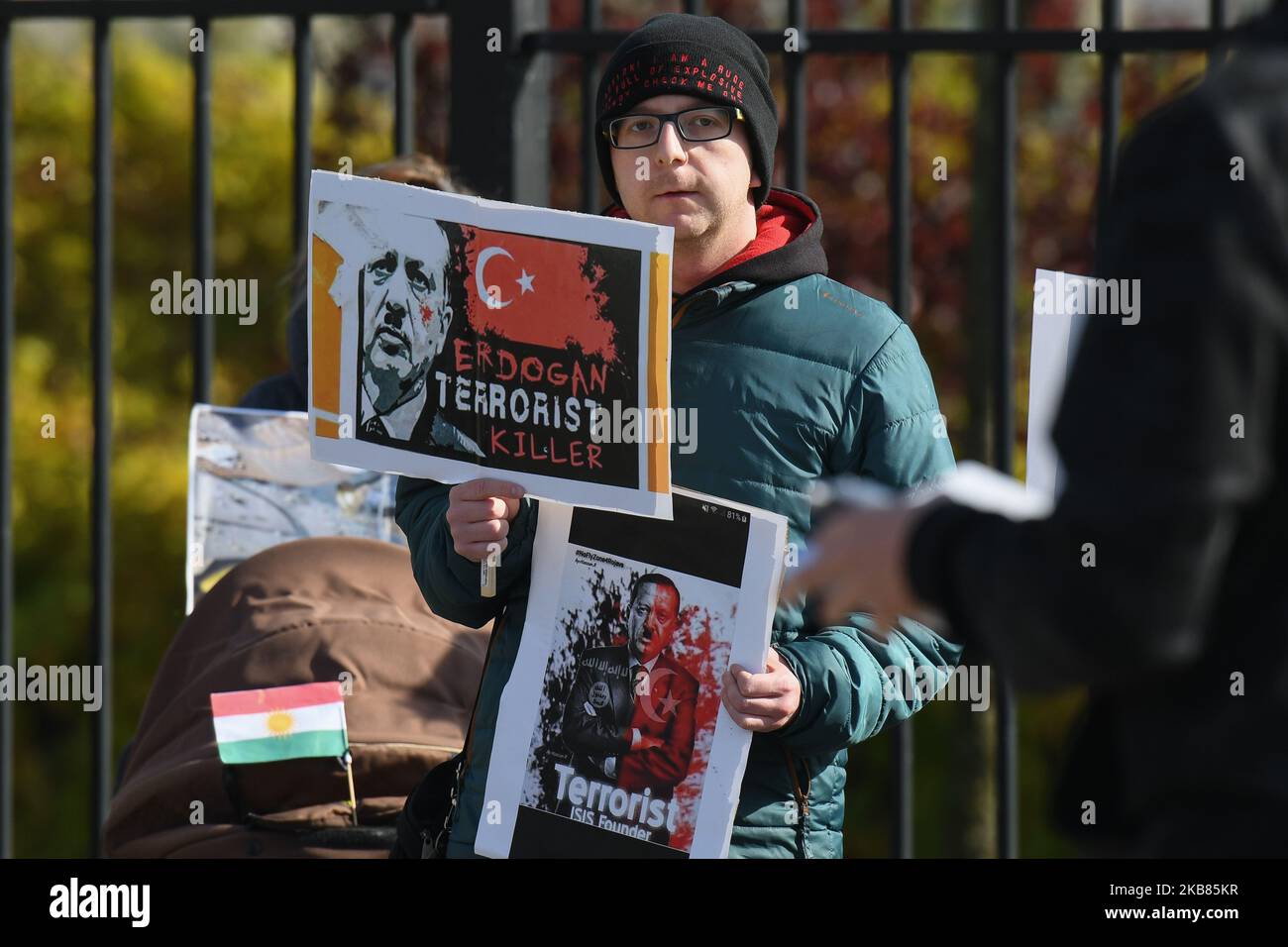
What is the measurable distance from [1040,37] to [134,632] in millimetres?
4647

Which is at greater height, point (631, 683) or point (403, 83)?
point (403, 83)

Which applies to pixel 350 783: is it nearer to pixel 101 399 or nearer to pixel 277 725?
pixel 277 725

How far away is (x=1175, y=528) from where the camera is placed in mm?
1299

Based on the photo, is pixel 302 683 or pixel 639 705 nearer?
pixel 639 705

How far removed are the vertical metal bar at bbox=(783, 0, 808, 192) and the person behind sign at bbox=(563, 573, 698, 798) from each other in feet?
4.45

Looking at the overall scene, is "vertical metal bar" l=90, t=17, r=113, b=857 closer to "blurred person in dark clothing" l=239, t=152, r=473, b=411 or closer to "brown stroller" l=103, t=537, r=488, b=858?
"blurred person in dark clothing" l=239, t=152, r=473, b=411

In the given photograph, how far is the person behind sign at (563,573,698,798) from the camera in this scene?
2.23 m

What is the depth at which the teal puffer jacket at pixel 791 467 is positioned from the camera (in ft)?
7.45

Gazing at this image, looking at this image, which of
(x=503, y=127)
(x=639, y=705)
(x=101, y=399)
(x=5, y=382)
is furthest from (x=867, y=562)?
(x=5, y=382)

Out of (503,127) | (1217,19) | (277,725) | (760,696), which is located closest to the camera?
(760,696)

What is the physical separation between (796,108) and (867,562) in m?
2.05

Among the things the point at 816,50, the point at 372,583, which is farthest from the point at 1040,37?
the point at 372,583

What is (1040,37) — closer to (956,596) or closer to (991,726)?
(956,596)

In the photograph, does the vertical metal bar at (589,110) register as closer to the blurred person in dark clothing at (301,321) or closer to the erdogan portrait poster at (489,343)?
the blurred person in dark clothing at (301,321)
